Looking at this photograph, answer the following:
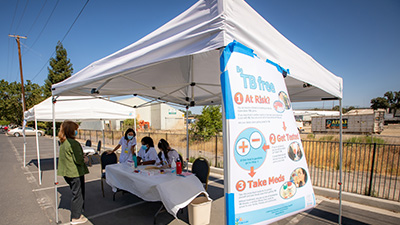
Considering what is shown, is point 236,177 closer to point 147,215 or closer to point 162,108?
point 147,215

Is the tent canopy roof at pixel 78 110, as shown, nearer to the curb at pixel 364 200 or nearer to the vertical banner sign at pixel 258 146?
the vertical banner sign at pixel 258 146

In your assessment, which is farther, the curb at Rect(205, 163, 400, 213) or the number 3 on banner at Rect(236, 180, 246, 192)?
the curb at Rect(205, 163, 400, 213)

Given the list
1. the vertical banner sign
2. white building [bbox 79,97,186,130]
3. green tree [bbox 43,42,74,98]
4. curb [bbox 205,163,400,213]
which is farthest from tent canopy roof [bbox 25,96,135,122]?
green tree [bbox 43,42,74,98]

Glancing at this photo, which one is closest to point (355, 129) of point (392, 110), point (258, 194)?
point (258, 194)

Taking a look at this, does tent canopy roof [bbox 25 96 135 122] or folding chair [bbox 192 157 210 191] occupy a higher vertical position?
tent canopy roof [bbox 25 96 135 122]

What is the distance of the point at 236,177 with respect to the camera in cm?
164

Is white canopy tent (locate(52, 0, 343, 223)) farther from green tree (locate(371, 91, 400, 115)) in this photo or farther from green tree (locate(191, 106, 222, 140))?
green tree (locate(371, 91, 400, 115))

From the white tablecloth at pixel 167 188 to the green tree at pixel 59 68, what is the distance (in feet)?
123

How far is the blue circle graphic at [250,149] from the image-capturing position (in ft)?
5.52

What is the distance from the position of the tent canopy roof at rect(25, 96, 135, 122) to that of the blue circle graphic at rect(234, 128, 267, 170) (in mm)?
6678

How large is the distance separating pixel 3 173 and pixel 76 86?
7.90 metres

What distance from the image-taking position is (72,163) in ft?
12.4

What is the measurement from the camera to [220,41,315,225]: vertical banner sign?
165cm

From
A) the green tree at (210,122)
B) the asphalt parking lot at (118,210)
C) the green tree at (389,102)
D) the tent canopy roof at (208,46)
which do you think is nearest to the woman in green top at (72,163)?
the asphalt parking lot at (118,210)
